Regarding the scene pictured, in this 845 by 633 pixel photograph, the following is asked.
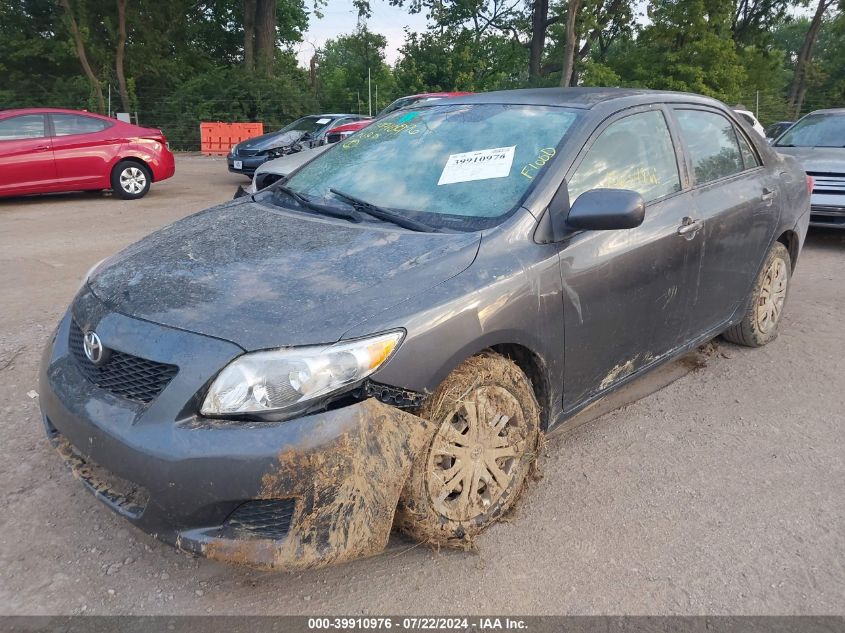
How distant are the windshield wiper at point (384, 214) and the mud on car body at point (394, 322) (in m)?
0.01

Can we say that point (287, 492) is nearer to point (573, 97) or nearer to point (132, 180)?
point (573, 97)

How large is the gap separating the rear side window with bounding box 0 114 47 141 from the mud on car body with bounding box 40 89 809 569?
335 inches

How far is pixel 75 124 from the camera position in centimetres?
1077

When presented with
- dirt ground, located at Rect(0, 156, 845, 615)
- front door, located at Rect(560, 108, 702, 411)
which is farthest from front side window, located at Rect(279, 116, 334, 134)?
front door, located at Rect(560, 108, 702, 411)

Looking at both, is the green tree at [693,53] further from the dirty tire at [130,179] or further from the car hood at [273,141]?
the dirty tire at [130,179]

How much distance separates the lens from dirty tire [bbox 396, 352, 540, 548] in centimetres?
245

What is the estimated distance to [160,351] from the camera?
87.8 inches

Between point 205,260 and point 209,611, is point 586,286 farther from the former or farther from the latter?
point 209,611

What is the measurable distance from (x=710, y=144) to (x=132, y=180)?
32.7ft

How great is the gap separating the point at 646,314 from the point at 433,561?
5.11 feet

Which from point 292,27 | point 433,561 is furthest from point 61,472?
point 292,27

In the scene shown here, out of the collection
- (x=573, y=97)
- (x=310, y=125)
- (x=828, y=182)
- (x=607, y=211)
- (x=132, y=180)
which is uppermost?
(x=573, y=97)

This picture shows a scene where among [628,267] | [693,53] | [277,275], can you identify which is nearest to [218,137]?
[693,53]

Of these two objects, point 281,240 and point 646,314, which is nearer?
point 281,240
